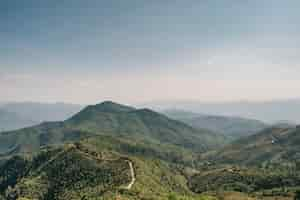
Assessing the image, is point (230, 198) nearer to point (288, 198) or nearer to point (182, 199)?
point (288, 198)

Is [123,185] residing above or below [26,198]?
above

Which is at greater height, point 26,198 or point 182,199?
point 182,199

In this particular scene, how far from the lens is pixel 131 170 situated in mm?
197625

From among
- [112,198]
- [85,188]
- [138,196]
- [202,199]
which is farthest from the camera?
[85,188]

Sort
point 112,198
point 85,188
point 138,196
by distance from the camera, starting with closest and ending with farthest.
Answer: point 112,198 < point 138,196 < point 85,188

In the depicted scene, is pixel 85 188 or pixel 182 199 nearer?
pixel 182 199

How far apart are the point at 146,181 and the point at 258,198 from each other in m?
78.2

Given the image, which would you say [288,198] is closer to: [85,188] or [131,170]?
[131,170]

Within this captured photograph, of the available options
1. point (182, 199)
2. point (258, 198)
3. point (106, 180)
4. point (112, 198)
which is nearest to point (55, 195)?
point (106, 180)

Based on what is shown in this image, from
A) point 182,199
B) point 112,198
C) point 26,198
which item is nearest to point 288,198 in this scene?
point 182,199

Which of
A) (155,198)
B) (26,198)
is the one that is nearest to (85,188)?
(26,198)

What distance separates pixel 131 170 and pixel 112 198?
56.0 m

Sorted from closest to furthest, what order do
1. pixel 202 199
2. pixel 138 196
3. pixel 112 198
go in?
pixel 112 198 → pixel 138 196 → pixel 202 199

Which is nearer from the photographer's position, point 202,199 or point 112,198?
point 112,198
